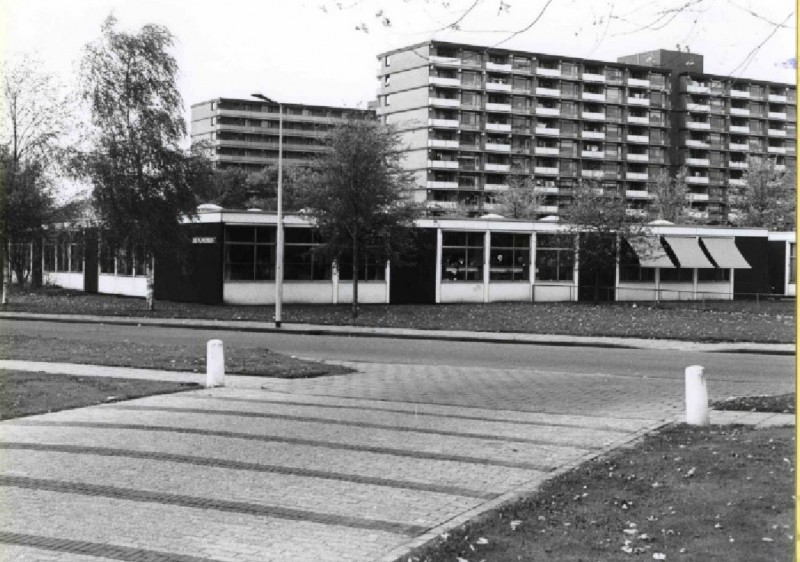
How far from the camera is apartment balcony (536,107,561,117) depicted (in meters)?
109

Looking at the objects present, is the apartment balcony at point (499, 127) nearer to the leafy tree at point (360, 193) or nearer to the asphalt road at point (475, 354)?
the leafy tree at point (360, 193)

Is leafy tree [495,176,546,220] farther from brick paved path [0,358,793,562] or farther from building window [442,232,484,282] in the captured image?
brick paved path [0,358,793,562]

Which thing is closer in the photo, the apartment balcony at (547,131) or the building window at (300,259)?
the building window at (300,259)

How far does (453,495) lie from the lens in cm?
820

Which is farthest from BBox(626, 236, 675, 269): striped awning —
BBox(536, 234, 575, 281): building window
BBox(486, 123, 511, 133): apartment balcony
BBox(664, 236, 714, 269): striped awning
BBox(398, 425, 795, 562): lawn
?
BBox(486, 123, 511, 133): apartment balcony

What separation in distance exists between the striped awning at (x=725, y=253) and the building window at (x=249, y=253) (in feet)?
80.0

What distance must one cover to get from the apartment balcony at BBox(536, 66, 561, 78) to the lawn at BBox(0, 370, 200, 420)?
97703 millimetres

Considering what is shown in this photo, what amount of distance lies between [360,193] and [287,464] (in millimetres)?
25538

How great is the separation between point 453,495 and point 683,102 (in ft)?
385

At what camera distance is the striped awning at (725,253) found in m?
52.6

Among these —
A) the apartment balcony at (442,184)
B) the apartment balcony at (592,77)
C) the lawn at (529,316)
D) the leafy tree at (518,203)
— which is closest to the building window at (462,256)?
the lawn at (529,316)

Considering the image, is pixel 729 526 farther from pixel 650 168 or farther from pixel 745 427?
pixel 650 168

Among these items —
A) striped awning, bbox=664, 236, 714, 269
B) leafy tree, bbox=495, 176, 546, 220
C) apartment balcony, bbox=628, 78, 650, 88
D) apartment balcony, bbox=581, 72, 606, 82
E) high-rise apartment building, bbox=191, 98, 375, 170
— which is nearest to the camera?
striped awning, bbox=664, 236, 714, 269

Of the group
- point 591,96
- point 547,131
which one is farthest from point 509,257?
point 591,96
